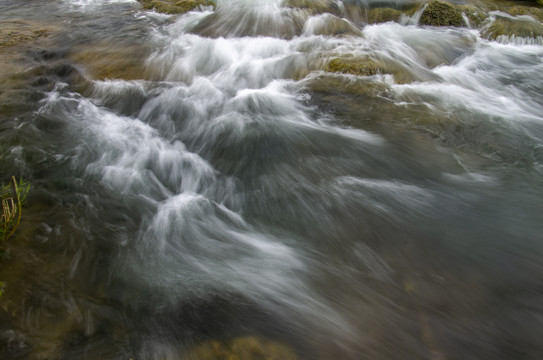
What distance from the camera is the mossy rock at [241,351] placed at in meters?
2.67

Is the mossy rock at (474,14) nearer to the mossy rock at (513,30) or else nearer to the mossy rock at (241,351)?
the mossy rock at (513,30)

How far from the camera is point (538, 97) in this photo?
22.3 feet

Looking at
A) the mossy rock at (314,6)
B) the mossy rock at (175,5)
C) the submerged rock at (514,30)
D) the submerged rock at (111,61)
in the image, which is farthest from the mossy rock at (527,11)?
the submerged rock at (111,61)

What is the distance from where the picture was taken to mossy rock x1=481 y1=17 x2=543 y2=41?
877 cm

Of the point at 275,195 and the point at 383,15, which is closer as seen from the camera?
the point at 275,195

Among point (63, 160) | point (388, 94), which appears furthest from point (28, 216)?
point (388, 94)

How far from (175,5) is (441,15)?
23.7 ft

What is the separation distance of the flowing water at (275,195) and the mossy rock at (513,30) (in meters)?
0.50

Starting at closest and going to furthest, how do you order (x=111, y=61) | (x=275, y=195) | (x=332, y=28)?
1. (x=275, y=195)
2. (x=111, y=61)
3. (x=332, y=28)

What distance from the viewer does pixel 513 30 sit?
A: 348 inches

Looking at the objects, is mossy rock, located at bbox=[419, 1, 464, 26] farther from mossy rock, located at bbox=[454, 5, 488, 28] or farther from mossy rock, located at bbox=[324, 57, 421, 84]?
mossy rock, located at bbox=[324, 57, 421, 84]

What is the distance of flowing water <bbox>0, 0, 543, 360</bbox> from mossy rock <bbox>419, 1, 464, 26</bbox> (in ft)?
3.41

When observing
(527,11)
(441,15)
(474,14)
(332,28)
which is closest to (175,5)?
(332,28)

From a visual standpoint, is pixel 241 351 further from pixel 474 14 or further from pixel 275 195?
pixel 474 14
